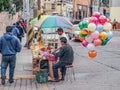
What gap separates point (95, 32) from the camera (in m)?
13.5

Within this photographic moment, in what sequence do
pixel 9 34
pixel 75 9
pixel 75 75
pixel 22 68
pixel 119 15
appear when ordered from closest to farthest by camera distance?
pixel 9 34 → pixel 75 75 → pixel 22 68 → pixel 119 15 → pixel 75 9

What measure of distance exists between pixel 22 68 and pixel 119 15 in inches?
2015

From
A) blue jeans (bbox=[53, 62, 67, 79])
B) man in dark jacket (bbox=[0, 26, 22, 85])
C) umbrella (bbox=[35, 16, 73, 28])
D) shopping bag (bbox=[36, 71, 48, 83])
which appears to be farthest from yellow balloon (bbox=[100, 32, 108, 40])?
man in dark jacket (bbox=[0, 26, 22, 85])

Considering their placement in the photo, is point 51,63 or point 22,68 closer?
point 51,63

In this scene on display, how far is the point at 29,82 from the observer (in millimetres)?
14062

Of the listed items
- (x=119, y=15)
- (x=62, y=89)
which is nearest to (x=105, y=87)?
(x=62, y=89)

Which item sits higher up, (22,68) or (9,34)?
(9,34)

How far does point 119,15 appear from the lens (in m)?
A: 67.2

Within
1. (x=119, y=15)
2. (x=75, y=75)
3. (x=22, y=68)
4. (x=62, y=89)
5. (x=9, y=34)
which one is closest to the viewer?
(x=62, y=89)

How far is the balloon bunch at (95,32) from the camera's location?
1353 cm

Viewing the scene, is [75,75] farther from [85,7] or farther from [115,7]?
[85,7]

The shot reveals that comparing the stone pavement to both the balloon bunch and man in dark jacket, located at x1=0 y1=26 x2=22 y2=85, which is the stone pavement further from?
the balloon bunch

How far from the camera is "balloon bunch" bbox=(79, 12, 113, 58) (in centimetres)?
1353

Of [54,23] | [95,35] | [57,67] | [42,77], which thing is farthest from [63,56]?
[54,23]
